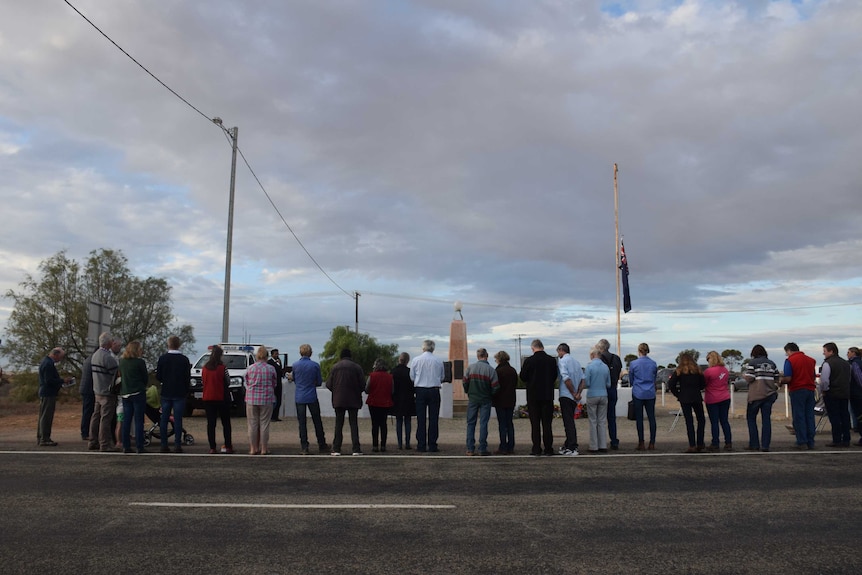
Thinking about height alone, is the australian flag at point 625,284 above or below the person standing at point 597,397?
above

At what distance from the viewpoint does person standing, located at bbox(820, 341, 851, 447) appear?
13.7 meters

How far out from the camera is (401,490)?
898 cm

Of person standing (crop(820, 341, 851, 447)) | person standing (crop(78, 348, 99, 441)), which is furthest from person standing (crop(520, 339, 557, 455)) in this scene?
person standing (crop(78, 348, 99, 441))

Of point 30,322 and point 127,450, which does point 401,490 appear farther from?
point 30,322

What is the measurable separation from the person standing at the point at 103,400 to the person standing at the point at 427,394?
5480 millimetres

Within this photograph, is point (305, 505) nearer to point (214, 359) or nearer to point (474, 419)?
point (474, 419)

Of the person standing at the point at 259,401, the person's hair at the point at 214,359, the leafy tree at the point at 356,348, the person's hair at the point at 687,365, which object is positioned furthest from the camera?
the leafy tree at the point at 356,348

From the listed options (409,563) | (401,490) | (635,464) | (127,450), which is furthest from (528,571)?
(127,450)

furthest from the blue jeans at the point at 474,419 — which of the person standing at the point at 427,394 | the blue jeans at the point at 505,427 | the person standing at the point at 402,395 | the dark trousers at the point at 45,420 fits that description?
the dark trousers at the point at 45,420

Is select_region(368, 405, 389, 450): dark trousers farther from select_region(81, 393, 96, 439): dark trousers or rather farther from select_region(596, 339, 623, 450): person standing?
select_region(81, 393, 96, 439): dark trousers

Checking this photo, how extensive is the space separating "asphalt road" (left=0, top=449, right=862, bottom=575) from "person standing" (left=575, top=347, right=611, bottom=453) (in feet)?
5.33

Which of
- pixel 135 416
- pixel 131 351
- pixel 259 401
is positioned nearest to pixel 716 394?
pixel 259 401

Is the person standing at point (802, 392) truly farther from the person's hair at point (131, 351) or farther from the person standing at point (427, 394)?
the person's hair at point (131, 351)

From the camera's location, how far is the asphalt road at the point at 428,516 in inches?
227
